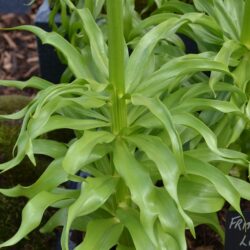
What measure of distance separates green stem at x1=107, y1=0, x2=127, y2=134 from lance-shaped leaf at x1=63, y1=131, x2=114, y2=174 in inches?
1.8

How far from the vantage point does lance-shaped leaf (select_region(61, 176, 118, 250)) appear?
0.91 m

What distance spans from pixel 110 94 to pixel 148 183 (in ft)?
0.54

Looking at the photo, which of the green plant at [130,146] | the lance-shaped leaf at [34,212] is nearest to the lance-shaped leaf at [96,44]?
the green plant at [130,146]

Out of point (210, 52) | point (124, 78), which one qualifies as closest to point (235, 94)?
point (210, 52)

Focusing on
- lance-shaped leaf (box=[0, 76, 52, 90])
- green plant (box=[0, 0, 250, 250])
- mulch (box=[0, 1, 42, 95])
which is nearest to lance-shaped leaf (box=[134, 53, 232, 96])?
green plant (box=[0, 0, 250, 250])

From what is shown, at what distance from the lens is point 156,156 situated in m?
0.93

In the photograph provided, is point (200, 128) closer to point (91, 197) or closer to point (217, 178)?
point (217, 178)

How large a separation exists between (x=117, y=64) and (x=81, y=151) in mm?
150

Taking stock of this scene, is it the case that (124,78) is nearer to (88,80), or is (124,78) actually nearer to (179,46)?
(88,80)

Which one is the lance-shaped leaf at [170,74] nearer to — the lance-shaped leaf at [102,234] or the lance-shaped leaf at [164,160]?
the lance-shaped leaf at [164,160]

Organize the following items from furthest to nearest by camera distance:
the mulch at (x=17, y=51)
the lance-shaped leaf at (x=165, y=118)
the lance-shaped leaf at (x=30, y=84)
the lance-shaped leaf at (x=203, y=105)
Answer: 1. the mulch at (x=17, y=51)
2. the lance-shaped leaf at (x=30, y=84)
3. the lance-shaped leaf at (x=203, y=105)
4. the lance-shaped leaf at (x=165, y=118)

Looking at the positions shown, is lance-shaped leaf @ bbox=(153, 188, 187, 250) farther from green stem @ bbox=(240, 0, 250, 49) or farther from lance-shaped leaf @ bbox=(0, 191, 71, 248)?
green stem @ bbox=(240, 0, 250, 49)

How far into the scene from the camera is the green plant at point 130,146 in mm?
910

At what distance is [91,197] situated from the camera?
0.95 m
